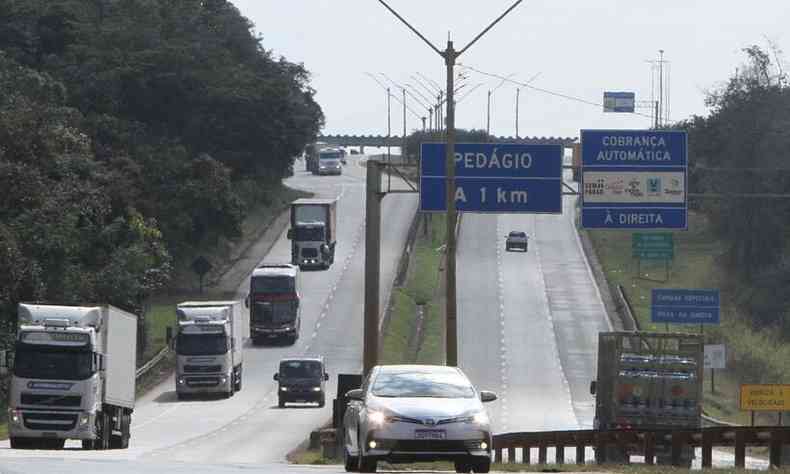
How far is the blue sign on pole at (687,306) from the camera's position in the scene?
63.1 m

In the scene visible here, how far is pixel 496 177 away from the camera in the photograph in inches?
1586

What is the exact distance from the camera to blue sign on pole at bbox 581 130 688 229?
42156 mm

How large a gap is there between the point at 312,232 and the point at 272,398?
31.8m

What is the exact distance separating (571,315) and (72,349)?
57.2 metres

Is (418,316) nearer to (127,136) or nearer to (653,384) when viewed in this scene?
(127,136)

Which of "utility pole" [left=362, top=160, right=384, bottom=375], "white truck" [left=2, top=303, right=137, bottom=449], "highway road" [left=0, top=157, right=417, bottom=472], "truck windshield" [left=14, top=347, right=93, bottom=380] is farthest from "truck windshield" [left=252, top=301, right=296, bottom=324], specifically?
"truck windshield" [left=14, top=347, right=93, bottom=380]

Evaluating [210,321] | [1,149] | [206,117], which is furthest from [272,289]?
[206,117]

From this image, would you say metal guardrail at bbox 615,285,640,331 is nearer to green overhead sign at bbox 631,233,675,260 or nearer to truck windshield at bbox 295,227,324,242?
green overhead sign at bbox 631,233,675,260

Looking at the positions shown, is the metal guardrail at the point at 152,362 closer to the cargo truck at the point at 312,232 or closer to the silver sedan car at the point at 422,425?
the cargo truck at the point at 312,232

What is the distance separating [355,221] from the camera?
415ft

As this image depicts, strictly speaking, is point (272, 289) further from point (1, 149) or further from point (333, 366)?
point (1, 149)

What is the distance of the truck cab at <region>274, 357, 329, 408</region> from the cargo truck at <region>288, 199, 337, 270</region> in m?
32.6

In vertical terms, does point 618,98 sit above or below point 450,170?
above

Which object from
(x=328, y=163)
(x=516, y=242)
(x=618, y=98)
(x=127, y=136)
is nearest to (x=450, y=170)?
(x=127, y=136)
